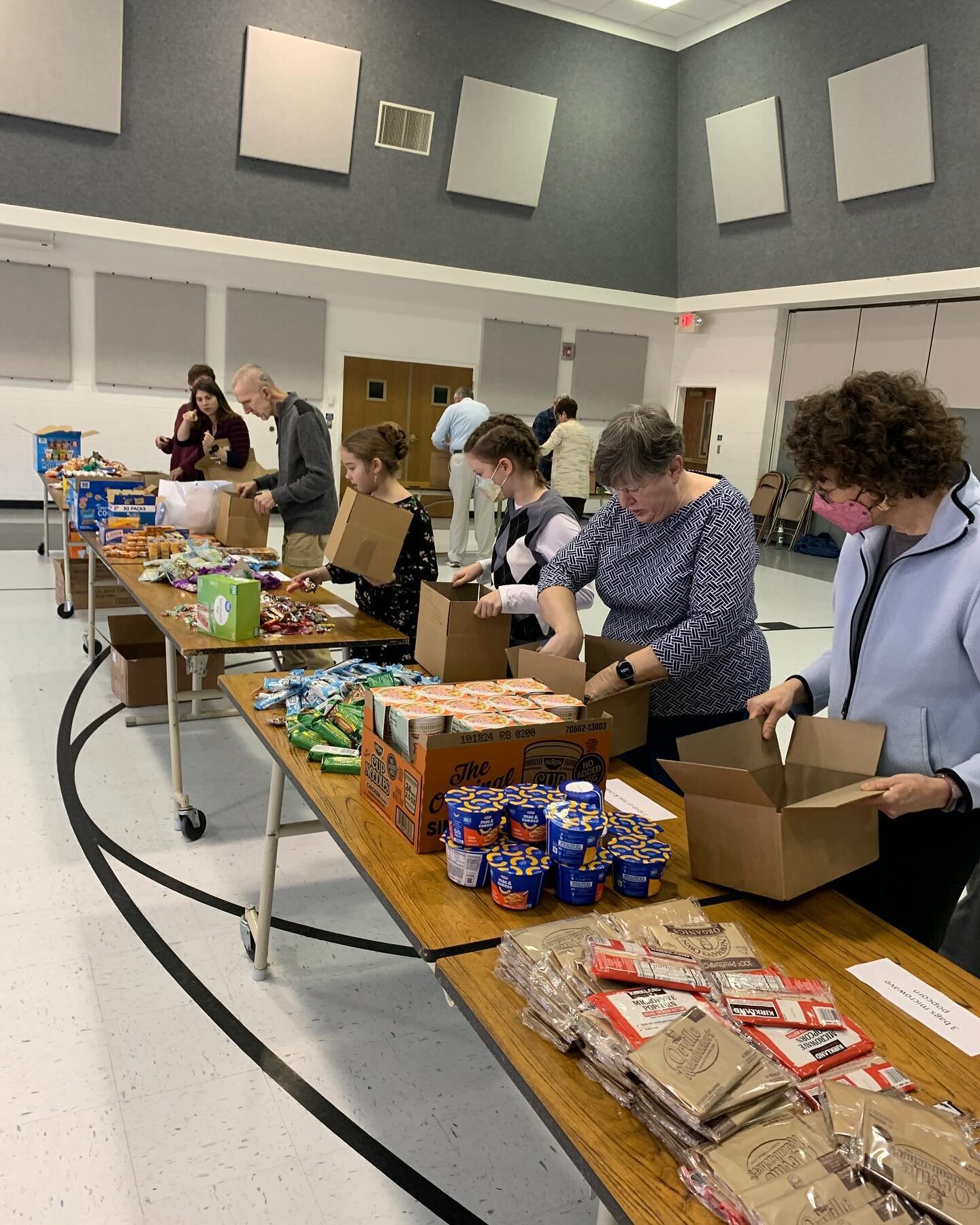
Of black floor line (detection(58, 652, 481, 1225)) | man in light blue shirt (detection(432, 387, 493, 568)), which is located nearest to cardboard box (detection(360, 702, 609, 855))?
black floor line (detection(58, 652, 481, 1225))

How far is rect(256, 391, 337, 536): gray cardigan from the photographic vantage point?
4332 mm

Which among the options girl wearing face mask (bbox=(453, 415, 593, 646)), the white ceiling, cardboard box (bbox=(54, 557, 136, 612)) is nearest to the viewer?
girl wearing face mask (bbox=(453, 415, 593, 646))

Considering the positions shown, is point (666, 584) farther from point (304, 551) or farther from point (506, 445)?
point (304, 551)

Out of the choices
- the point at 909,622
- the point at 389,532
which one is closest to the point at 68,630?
the point at 389,532

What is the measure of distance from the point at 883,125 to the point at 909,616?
28.7 ft

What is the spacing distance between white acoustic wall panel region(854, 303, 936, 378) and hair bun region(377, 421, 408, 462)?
795cm

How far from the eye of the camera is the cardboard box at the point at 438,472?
39.4ft

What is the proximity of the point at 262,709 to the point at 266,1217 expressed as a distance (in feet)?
3.70

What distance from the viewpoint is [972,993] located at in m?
1.38

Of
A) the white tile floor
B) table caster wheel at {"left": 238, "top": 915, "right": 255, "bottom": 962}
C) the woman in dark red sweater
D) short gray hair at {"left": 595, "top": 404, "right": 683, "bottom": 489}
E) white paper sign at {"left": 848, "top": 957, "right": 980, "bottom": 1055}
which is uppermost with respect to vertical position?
short gray hair at {"left": 595, "top": 404, "right": 683, "bottom": 489}

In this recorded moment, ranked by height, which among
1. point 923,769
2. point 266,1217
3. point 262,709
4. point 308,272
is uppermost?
point 308,272

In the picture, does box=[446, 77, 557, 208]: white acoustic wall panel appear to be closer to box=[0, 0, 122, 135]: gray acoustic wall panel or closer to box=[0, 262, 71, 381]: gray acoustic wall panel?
box=[0, 0, 122, 135]: gray acoustic wall panel

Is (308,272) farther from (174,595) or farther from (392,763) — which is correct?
(392,763)

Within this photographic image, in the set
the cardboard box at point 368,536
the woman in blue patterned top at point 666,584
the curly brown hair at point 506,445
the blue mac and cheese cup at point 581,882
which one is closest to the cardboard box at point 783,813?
the blue mac and cheese cup at point 581,882
